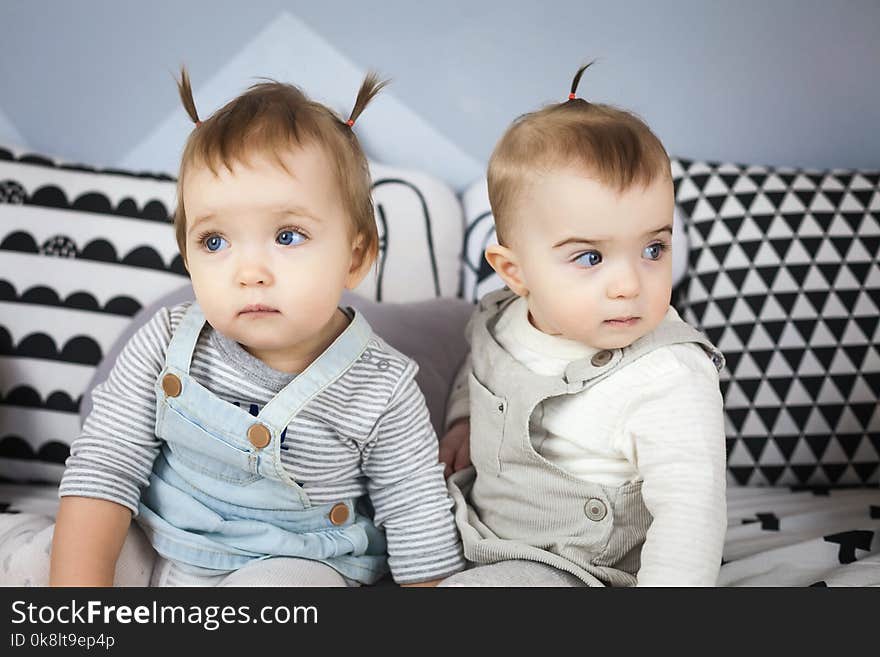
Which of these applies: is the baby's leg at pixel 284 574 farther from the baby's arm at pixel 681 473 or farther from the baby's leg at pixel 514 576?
the baby's arm at pixel 681 473

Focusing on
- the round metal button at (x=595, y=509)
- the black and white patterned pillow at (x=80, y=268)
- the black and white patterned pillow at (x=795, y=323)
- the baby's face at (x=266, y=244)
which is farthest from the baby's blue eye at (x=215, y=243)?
the black and white patterned pillow at (x=795, y=323)

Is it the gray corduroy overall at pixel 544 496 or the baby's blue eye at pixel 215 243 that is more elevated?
the baby's blue eye at pixel 215 243

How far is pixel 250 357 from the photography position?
103cm

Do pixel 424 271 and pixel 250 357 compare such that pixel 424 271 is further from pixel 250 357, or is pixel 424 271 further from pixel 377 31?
pixel 250 357

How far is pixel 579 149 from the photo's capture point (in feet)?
3.13

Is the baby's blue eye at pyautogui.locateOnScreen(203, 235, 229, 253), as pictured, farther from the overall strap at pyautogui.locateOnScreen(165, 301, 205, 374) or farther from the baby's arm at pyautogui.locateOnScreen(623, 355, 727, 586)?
the baby's arm at pyautogui.locateOnScreen(623, 355, 727, 586)

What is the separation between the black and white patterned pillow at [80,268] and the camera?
1471 mm

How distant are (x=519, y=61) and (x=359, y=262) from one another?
2.76 ft

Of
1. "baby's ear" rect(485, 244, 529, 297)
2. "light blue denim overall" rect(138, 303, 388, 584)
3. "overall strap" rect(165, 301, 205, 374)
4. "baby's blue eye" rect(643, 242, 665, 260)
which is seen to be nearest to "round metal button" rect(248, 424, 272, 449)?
"light blue denim overall" rect(138, 303, 388, 584)

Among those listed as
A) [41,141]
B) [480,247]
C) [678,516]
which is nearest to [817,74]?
[480,247]

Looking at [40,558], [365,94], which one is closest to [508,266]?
[365,94]

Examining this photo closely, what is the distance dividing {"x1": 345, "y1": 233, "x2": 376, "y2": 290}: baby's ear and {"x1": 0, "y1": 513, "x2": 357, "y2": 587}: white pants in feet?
1.06

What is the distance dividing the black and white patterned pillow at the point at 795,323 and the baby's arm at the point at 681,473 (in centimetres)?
57

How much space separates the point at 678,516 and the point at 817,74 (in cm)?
116
